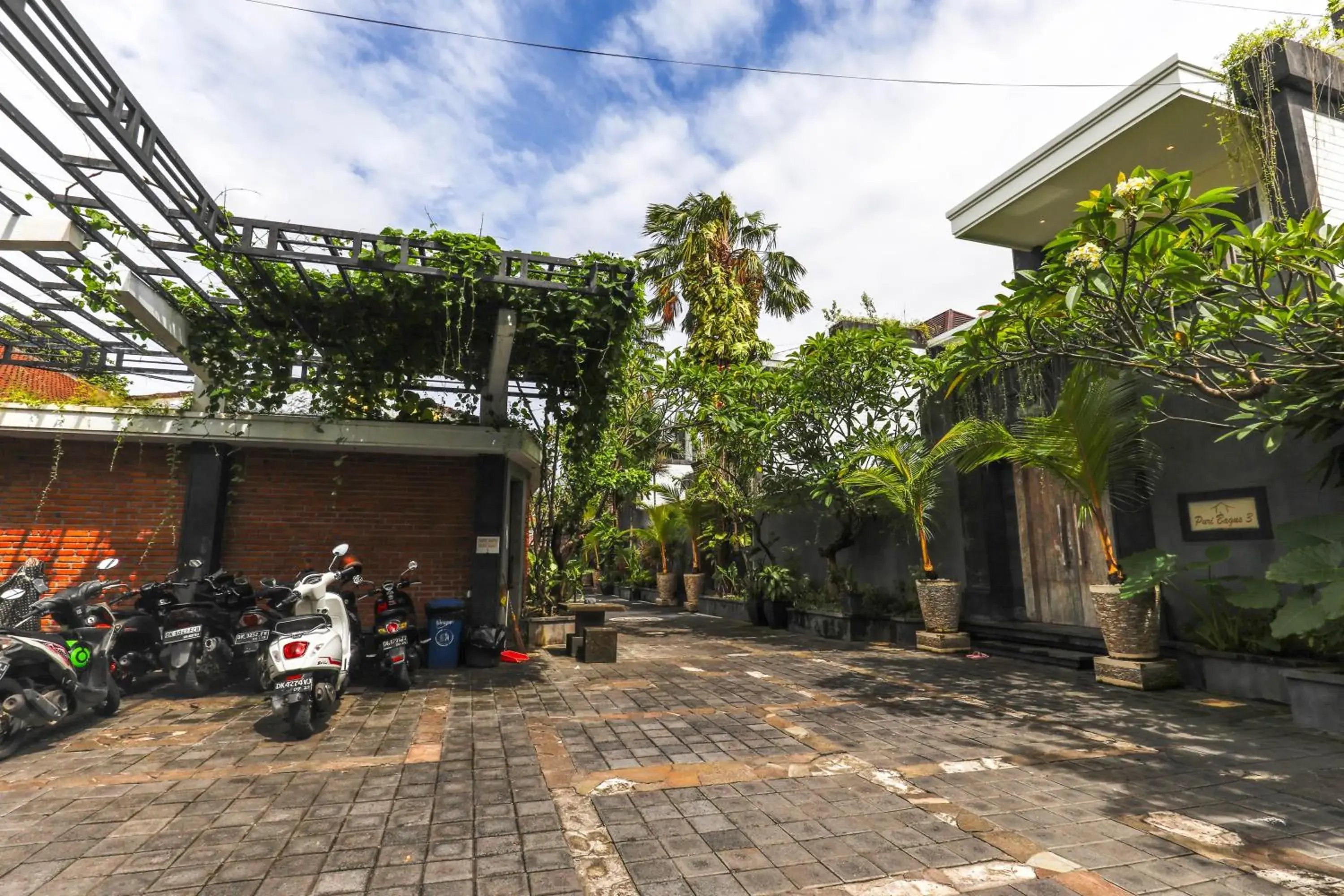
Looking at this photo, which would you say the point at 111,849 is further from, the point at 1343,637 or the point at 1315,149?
the point at 1315,149

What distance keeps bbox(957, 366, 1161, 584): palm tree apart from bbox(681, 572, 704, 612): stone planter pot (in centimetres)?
1039

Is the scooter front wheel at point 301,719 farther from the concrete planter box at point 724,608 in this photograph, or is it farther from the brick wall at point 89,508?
the concrete planter box at point 724,608

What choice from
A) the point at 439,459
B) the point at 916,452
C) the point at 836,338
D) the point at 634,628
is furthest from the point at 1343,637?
the point at 634,628

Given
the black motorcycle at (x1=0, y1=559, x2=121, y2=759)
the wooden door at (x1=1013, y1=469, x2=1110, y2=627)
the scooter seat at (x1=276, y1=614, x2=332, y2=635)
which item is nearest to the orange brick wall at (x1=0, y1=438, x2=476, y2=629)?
the black motorcycle at (x1=0, y1=559, x2=121, y2=759)

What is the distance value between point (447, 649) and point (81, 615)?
10.4 ft

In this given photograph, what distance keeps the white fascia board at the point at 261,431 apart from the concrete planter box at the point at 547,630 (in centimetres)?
261

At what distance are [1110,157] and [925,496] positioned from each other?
4.82 meters

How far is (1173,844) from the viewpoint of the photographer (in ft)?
9.71

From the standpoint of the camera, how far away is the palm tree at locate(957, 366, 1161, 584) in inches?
257

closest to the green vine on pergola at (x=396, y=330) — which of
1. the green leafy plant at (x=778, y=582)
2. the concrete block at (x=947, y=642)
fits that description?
the concrete block at (x=947, y=642)

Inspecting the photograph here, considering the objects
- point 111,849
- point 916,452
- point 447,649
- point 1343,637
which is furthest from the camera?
point 916,452

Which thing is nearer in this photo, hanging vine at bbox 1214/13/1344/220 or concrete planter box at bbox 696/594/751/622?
hanging vine at bbox 1214/13/1344/220

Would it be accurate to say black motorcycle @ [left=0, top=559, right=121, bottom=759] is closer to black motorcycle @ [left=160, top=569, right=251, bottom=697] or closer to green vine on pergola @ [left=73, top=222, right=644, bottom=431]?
black motorcycle @ [left=160, top=569, right=251, bottom=697]

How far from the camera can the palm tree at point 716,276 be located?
13656 mm
